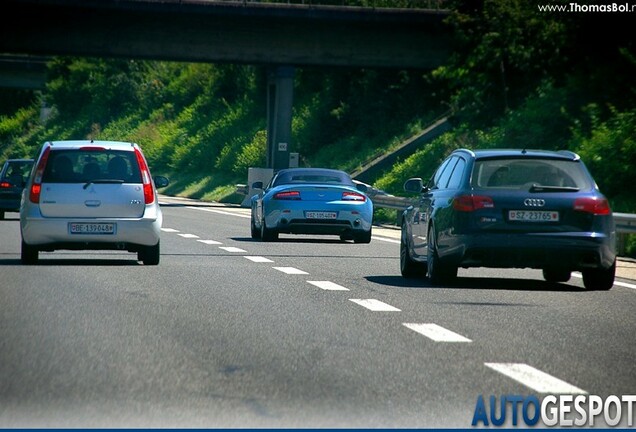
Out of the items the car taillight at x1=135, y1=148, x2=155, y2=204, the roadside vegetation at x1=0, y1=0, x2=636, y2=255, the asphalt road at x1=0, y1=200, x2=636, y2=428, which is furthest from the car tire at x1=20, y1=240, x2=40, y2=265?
the roadside vegetation at x1=0, y1=0, x2=636, y2=255

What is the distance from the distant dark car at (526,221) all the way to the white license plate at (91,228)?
14.9ft

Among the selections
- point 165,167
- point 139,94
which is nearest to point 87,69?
point 139,94

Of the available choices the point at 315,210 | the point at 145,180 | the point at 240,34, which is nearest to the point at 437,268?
the point at 145,180

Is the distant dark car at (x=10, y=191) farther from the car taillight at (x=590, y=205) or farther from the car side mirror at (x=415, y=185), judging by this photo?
the car taillight at (x=590, y=205)

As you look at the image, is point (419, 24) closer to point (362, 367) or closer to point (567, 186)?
point (567, 186)

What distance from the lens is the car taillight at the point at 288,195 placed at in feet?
83.6

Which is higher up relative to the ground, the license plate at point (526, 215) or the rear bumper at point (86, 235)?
the license plate at point (526, 215)

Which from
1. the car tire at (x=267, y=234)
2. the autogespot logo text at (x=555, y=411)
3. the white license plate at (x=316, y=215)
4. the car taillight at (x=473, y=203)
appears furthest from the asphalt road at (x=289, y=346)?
the car tire at (x=267, y=234)

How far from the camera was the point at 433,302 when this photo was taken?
14.3 metres

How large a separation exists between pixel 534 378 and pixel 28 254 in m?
11.1

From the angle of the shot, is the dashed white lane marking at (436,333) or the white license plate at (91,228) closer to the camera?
the dashed white lane marking at (436,333)

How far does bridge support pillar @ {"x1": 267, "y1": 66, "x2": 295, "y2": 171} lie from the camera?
57.7m

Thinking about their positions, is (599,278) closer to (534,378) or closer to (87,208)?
(87,208)

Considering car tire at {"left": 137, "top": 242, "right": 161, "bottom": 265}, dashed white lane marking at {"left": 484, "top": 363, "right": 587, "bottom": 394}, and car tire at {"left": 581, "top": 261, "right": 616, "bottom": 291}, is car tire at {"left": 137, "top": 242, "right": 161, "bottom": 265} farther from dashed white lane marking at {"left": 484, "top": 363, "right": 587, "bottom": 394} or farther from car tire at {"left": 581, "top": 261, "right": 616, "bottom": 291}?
dashed white lane marking at {"left": 484, "top": 363, "right": 587, "bottom": 394}
